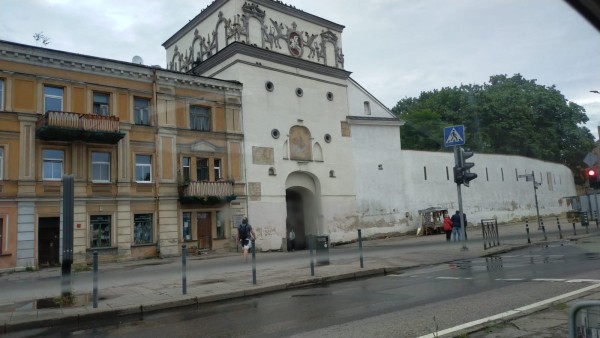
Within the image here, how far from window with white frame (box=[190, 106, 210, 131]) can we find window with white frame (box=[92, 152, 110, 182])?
17.3ft

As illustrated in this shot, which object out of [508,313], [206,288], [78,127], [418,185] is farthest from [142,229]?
[418,185]

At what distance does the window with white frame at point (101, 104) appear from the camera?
24.9 meters

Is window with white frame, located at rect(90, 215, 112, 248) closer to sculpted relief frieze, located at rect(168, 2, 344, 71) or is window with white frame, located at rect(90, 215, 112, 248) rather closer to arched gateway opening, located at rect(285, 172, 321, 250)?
arched gateway opening, located at rect(285, 172, 321, 250)

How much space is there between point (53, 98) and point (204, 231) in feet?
34.9

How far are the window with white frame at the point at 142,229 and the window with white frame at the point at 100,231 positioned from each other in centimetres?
132

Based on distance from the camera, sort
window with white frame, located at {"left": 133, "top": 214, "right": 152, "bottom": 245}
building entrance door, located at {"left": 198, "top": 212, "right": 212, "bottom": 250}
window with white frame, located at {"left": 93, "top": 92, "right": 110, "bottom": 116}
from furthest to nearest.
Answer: building entrance door, located at {"left": 198, "top": 212, "right": 212, "bottom": 250} → window with white frame, located at {"left": 133, "top": 214, "right": 152, "bottom": 245} → window with white frame, located at {"left": 93, "top": 92, "right": 110, "bottom": 116}

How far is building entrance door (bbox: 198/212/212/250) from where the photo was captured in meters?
27.4

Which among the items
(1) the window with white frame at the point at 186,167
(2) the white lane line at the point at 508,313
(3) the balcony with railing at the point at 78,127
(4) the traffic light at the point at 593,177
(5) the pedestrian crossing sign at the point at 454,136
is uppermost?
(3) the balcony with railing at the point at 78,127

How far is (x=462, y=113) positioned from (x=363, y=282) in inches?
1792

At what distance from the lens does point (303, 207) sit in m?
34.9

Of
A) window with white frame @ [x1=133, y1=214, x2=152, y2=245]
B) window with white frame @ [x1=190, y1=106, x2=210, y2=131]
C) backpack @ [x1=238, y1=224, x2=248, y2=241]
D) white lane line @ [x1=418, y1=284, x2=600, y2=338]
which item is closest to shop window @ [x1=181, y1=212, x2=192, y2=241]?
window with white frame @ [x1=133, y1=214, x2=152, y2=245]

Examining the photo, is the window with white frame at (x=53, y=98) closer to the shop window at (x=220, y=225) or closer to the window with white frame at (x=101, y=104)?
the window with white frame at (x=101, y=104)

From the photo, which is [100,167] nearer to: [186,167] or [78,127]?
[78,127]

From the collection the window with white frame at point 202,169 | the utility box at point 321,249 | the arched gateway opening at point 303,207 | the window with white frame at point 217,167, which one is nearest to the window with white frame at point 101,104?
the window with white frame at point 202,169
